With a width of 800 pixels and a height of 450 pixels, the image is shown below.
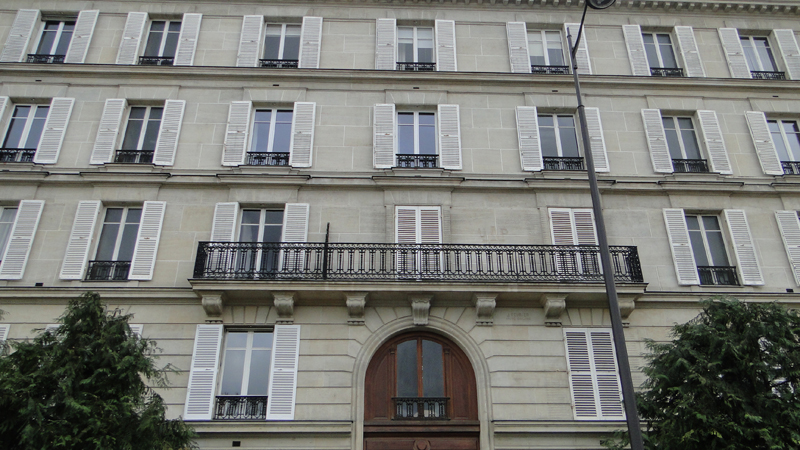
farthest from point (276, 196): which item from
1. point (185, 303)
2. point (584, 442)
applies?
point (584, 442)

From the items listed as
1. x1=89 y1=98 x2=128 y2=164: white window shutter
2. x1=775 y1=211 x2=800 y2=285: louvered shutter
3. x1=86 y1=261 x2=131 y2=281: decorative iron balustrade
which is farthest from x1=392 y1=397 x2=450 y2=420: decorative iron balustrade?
x1=89 y1=98 x2=128 y2=164: white window shutter

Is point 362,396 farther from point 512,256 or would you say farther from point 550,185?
point 550,185

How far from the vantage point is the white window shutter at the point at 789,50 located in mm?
18109

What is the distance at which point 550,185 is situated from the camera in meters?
15.9

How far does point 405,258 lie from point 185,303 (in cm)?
531

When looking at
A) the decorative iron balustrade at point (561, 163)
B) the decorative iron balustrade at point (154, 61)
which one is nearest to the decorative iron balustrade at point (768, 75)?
the decorative iron balustrade at point (561, 163)

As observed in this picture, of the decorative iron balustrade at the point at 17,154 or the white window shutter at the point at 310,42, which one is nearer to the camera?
the decorative iron balustrade at the point at 17,154

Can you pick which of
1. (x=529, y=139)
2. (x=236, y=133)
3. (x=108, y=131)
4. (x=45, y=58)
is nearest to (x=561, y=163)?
(x=529, y=139)

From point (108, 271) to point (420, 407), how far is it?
822 cm

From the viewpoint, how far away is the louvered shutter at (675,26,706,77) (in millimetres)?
17953

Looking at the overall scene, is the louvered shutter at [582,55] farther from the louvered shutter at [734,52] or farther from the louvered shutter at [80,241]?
the louvered shutter at [80,241]

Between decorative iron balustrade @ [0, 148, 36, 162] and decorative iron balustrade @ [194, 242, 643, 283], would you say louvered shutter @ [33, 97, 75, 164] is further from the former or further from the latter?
decorative iron balustrade @ [194, 242, 643, 283]

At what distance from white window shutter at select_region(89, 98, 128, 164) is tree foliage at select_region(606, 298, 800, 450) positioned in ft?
46.4

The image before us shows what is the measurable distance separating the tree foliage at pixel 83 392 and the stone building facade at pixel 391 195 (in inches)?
121
